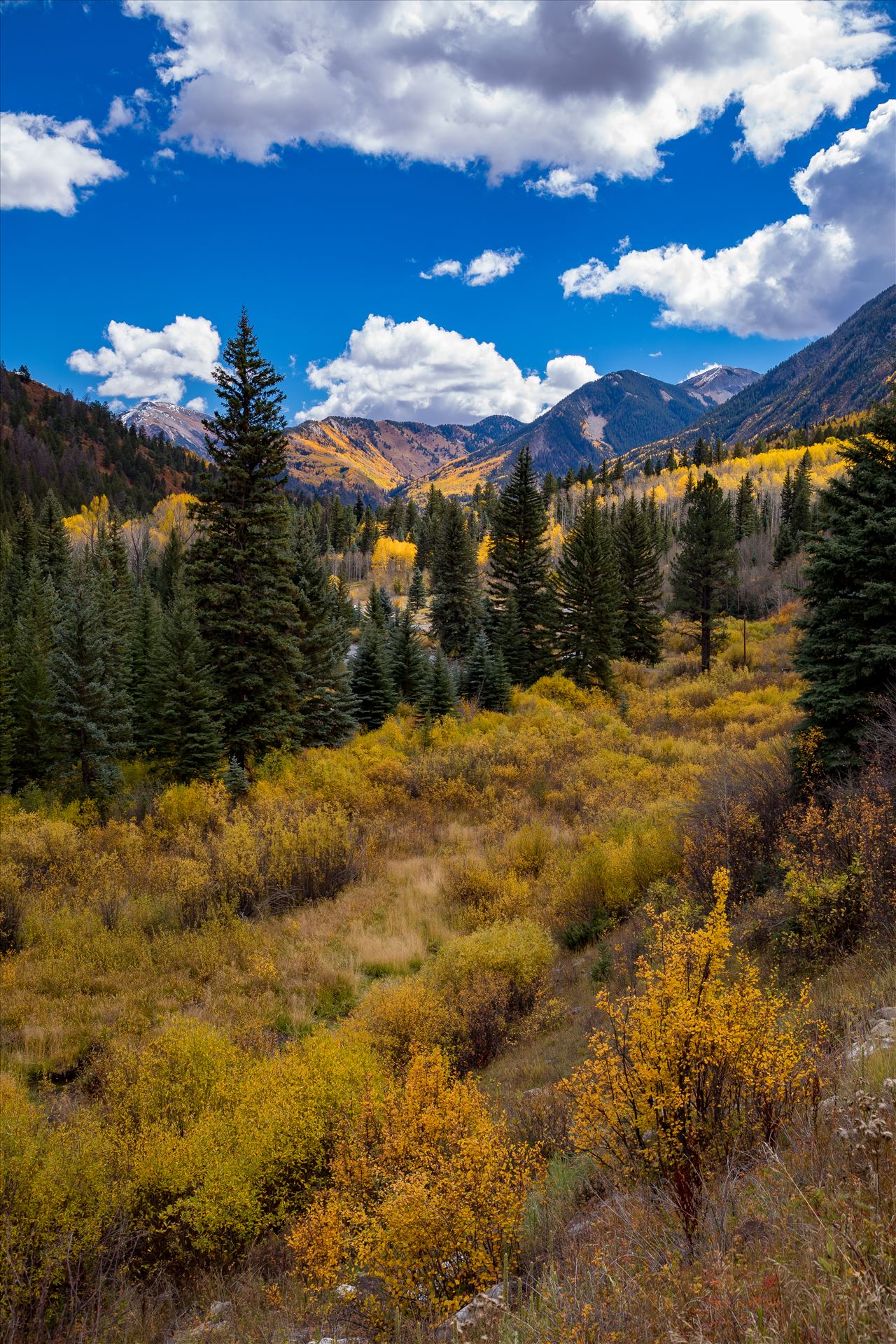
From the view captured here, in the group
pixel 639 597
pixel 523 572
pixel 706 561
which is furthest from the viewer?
pixel 639 597

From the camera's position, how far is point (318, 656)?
2522 cm

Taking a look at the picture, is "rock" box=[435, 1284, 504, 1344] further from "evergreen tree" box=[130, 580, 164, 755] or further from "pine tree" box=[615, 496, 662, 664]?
"pine tree" box=[615, 496, 662, 664]

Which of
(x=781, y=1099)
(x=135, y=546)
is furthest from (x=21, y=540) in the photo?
(x=781, y=1099)

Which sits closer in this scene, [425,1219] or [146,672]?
[425,1219]

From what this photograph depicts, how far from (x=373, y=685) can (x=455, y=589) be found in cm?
1874

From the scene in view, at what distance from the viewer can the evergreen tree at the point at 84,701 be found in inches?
785

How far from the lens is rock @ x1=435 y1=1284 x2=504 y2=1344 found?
313 cm

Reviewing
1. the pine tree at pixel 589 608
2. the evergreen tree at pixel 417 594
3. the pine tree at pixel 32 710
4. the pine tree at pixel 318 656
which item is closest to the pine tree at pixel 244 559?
the pine tree at pixel 318 656

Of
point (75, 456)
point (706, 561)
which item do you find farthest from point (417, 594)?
point (75, 456)

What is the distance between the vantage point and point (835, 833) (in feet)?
27.3

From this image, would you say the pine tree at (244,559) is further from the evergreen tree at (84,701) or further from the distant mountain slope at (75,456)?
the distant mountain slope at (75,456)

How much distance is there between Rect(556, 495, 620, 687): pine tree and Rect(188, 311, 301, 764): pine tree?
2015cm

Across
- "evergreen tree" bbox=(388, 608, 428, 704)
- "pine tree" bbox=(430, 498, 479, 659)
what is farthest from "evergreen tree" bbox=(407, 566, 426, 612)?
"evergreen tree" bbox=(388, 608, 428, 704)

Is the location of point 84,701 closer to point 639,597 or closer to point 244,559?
point 244,559
